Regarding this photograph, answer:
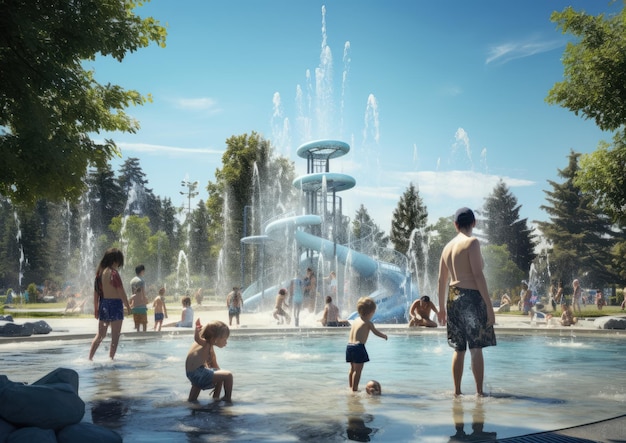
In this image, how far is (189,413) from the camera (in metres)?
5.62

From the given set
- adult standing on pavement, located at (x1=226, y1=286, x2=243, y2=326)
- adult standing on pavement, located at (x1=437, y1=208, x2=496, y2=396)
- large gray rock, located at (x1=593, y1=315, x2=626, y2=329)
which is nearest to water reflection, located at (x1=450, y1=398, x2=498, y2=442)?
adult standing on pavement, located at (x1=437, y1=208, x2=496, y2=396)

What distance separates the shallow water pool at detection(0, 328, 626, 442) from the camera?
4.95 metres

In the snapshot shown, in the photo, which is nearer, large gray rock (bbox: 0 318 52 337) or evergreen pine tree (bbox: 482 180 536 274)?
large gray rock (bbox: 0 318 52 337)

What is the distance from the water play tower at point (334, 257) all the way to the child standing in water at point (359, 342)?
60.1 feet

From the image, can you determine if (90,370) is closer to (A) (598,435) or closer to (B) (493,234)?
(A) (598,435)

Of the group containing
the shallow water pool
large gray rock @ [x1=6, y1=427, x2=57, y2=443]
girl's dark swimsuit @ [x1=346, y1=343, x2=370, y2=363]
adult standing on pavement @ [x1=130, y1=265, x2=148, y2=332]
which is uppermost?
adult standing on pavement @ [x1=130, y1=265, x2=148, y2=332]

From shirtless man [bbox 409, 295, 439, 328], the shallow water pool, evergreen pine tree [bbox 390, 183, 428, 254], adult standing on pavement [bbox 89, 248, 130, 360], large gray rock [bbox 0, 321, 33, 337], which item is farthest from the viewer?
evergreen pine tree [bbox 390, 183, 428, 254]

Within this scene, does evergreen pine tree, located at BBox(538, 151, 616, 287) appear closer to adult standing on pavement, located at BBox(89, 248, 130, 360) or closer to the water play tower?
the water play tower

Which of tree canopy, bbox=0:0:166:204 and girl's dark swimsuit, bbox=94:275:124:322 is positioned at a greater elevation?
tree canopy, bbox=0:0:166:204

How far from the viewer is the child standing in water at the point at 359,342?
6.88 metres

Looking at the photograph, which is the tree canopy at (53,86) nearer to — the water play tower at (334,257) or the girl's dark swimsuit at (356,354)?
the girl's dark swimsuit at (356,354)

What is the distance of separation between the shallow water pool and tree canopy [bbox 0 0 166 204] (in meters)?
2.83

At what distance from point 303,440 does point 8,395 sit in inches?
78.4

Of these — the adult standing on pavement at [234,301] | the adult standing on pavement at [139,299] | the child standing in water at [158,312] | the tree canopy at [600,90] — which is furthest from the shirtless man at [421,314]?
the tree canopy at [600,90]
